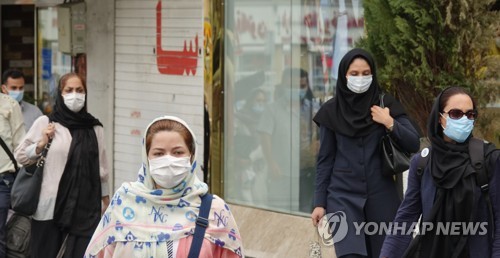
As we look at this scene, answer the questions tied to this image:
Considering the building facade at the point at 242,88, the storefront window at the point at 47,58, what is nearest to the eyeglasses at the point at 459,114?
the building facade at the point at 242,88

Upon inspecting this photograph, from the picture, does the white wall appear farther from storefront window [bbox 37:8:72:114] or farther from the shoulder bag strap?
the shoulder bag strap

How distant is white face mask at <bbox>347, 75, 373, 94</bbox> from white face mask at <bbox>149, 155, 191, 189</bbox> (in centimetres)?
237

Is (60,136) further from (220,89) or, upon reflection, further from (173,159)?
(173,159)

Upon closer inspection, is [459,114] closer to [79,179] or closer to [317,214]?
[317,214]

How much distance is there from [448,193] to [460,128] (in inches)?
12.2

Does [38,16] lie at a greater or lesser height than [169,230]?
greater

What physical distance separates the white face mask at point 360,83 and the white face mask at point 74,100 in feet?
7.37

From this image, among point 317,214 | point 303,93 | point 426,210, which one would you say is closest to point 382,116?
point 317,214

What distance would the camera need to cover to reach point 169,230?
15.0 ft

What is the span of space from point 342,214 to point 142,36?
5.77 metres

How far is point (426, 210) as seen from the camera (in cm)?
557

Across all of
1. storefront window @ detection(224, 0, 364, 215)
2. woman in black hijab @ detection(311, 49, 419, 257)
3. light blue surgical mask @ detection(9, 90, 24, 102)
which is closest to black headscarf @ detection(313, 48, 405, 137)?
woman in black hijab @ detection(311, 49, 419, 257)

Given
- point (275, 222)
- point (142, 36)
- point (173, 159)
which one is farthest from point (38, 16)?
point (173, 159)

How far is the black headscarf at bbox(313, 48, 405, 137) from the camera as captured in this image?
→ 22.2 ft
